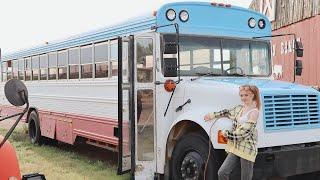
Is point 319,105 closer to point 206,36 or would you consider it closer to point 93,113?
point 206,36

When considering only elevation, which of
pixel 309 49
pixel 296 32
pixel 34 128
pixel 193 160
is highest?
pixel 296 32

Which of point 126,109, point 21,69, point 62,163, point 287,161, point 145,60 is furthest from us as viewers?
point 21,69

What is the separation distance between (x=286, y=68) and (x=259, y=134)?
10.1 metres

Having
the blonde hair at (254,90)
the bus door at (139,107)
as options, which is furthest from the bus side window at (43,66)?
the blonde hair at (254,90)

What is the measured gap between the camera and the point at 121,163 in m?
6.64

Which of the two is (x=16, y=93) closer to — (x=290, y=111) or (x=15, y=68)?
(x=290, y=111)

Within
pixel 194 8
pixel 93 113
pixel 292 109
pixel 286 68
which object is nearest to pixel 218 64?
pixel 194 8

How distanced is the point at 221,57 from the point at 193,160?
1.59m

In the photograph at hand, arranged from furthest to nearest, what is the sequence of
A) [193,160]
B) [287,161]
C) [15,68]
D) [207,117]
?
[15,68]
[193,160]
[207,117]
[287,161]

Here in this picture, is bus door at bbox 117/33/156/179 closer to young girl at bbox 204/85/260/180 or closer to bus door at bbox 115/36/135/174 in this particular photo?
bus door at bbox 115/36/135/174

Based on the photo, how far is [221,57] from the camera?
6602 mm

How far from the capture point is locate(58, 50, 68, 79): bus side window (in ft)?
31.0

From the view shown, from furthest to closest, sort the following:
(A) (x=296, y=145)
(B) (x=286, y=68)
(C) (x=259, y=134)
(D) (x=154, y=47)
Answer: (B) (x=286, y=68)
(D) (x=154, y=47)
(A) (x=296, y=145)
(C) (x=259, y=134)

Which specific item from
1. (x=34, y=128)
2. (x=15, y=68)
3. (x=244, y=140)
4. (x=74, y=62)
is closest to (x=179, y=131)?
(x=244, y=140)
